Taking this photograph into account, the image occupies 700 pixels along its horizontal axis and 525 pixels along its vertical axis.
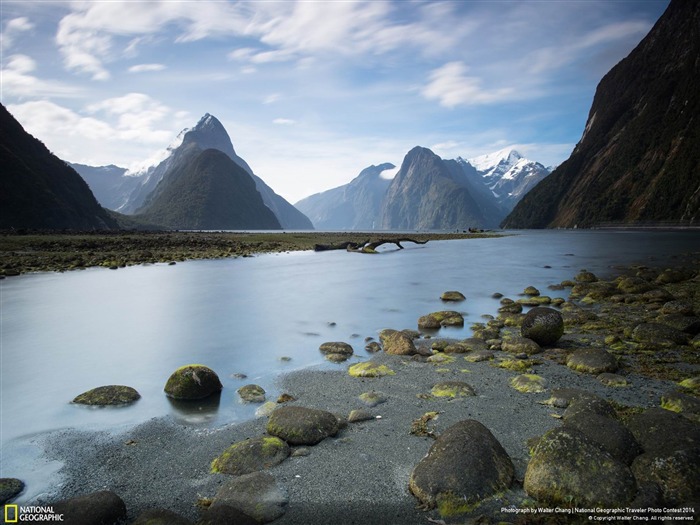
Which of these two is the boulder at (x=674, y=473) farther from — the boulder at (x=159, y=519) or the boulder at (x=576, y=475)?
the boulder at (x=159, y=519)

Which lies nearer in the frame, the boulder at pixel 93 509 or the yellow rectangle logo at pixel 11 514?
the boulder at pixel 93 509

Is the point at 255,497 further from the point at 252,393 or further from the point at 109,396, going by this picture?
the point at 109,396

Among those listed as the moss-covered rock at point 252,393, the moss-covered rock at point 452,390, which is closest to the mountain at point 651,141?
the moss-covered rock at point 452,390

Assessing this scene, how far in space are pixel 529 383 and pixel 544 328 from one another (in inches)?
177

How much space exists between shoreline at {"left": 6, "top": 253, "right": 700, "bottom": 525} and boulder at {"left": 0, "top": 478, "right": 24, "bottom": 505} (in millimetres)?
626

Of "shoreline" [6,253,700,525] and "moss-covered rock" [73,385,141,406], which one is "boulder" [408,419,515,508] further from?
"moss-covered rock" [73,385,141,406]

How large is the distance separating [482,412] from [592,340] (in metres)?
8.75

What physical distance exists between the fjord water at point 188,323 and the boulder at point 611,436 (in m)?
7.36

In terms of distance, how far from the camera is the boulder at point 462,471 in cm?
609

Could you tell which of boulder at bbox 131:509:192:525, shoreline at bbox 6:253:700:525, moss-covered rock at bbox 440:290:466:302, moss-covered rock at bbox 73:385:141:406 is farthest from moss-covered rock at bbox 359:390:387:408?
moss-covered rock at bbox 440:290:466:302

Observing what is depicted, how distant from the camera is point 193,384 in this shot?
35.9ft

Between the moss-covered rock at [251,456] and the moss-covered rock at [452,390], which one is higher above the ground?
the moss-covered rock at [452,390]

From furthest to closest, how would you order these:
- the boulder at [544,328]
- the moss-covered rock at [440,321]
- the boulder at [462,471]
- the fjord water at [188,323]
→ the moss-covered rock at [440,321], the boulder at [544,328], the fjord water at [188,323], the boulder at [462,471]

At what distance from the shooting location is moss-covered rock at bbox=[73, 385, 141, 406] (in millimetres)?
10780
